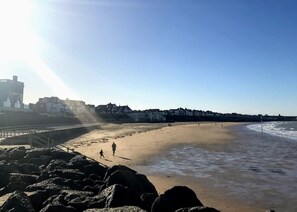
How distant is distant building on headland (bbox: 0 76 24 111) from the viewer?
75.5 m

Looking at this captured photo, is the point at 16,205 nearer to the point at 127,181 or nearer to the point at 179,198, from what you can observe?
the point at 127,181

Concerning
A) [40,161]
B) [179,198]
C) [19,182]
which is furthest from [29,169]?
[179,198]

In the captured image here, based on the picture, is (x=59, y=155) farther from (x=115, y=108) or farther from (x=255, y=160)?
(x=115, y=108)

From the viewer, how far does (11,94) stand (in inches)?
3076

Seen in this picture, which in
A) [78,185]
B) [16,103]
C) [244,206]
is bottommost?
[244,206]

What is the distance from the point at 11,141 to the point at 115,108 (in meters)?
137

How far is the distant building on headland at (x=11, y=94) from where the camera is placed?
75463 millimetres

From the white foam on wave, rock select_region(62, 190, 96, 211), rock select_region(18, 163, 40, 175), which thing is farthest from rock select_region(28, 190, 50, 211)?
the white foam on wave

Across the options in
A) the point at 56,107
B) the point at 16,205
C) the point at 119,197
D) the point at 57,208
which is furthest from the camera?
the point at 56,107

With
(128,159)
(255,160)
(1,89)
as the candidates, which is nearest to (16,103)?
(1,89)

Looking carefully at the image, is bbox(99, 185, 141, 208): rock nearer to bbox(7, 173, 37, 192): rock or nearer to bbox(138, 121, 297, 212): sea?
bbox(7, 173, 37, 192): rock

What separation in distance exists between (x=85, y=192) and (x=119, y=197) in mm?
1440

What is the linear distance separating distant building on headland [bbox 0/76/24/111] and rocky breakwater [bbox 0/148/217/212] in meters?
64.6

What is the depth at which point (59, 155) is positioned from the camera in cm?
1864
